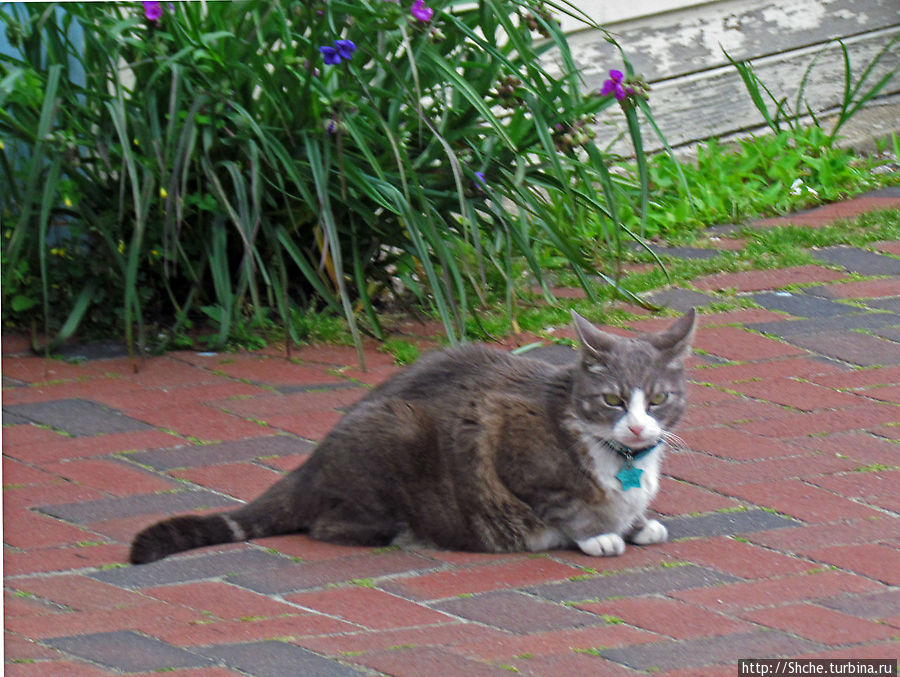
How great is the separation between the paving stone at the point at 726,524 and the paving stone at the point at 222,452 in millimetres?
1068

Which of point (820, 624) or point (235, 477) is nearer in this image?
point (820, 624)

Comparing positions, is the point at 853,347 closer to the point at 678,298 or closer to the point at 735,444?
the point at 678,298

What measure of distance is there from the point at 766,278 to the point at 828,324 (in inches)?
21.9

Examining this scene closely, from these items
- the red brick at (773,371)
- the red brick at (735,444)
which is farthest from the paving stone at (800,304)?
the red brick at (735,444)

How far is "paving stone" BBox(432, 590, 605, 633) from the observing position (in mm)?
2574

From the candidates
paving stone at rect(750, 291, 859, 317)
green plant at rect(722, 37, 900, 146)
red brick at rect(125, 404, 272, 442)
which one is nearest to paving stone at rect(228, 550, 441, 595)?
red brick at rect(125, 404, 272, 442)

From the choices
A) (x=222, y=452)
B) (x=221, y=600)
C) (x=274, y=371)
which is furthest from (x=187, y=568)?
(x=274, y=371)

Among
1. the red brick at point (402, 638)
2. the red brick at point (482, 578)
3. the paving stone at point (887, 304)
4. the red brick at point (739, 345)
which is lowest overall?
the red brick at point (482, 578)

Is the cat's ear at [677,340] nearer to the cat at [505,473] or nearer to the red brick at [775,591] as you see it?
the cat at [505,473]

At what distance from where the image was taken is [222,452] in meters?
3.57

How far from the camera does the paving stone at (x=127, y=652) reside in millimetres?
2395

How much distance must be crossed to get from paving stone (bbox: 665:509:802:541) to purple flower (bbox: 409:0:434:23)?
5.91 feet

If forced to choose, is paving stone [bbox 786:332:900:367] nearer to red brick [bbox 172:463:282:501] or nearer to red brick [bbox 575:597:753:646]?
red brick [bbox 575:597:753:646]

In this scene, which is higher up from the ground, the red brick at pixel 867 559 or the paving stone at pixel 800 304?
the paving stone at pixel 800 304
